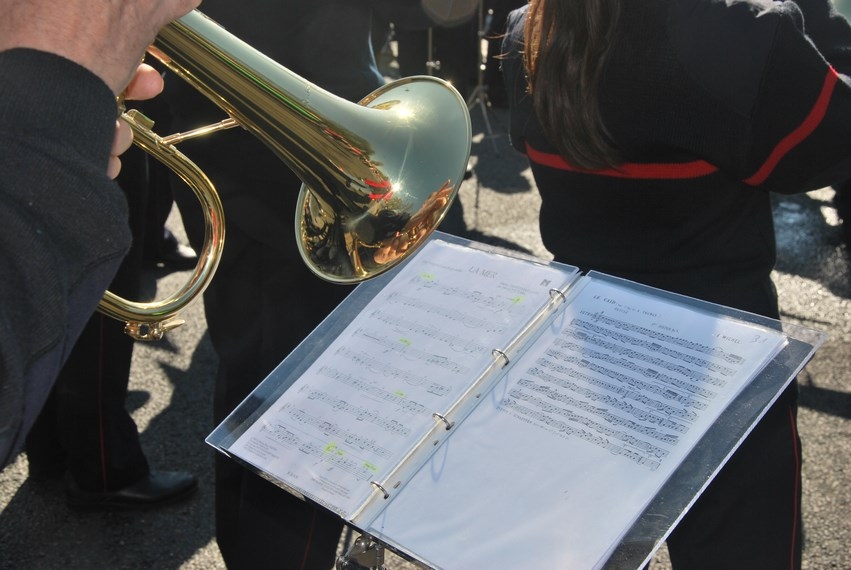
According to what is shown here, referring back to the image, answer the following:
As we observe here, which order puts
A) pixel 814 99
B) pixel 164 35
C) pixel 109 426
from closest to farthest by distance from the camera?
pixel 164 35
pixel 814 99
pixel 109 426

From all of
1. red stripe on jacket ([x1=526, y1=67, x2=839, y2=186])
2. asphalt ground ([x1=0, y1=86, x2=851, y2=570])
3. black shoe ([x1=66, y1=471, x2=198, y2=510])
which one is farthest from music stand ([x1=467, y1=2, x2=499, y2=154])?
red stripe on jacket ([x1=526, y1=67, x2=839, y2=186])

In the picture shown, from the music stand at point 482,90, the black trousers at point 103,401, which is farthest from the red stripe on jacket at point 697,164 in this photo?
the music stand at point 482,90

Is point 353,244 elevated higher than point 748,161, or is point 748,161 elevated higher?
point 748,161

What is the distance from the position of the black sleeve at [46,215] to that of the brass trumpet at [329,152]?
0.35 meters

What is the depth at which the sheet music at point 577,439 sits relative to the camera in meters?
0.97

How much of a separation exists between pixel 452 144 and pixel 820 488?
164cm

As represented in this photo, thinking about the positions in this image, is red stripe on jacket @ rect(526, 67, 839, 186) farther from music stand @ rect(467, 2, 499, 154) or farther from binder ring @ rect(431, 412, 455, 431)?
music stand @ rect(467, 2, 499, 154)

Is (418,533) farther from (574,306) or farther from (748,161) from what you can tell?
(748,161)

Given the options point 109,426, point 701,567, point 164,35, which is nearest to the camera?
point 164,35

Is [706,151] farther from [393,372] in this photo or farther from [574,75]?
[393,372]

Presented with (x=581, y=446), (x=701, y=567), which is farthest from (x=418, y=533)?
(x=701, y=567)

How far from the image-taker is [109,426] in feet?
7.24

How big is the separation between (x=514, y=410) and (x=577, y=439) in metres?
0.09

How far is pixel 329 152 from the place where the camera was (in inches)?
43.6
